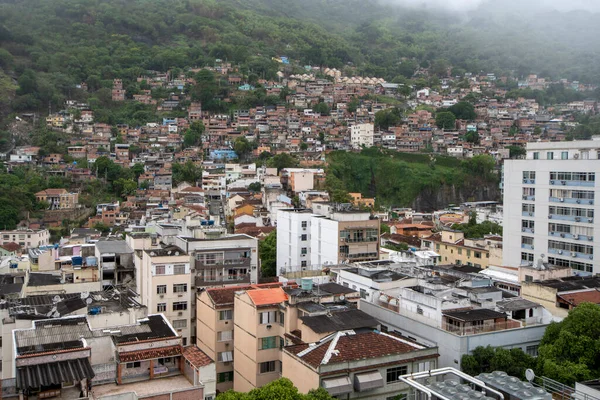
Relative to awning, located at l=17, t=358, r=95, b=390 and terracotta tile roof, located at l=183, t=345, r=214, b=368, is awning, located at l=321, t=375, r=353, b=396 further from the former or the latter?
awning, located at l=17, t=358, r=95, b=390

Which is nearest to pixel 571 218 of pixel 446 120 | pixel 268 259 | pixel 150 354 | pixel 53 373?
pixel 268 259

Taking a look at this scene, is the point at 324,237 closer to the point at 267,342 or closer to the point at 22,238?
the point at 267,342

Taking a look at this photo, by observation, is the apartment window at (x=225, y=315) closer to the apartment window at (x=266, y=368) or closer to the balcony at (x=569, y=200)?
the apartment window at (x=266, y=368)

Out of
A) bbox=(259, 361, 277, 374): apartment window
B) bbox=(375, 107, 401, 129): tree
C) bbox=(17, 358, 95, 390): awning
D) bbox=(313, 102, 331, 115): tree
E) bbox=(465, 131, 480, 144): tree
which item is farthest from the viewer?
bbox=(313, 102, 331, 115): tree

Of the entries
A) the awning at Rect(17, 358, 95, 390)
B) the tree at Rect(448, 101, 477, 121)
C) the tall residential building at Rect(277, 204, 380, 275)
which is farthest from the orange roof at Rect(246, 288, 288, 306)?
the tree at Rect(448, 101, 477, 121)

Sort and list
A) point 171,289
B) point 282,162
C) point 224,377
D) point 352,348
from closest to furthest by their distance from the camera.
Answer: point 352,348 → point 224,377 → point 171,289 → point 282,162

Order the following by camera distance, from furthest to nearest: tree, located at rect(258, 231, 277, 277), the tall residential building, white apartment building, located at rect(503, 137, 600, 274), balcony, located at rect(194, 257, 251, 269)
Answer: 1. tree, located at rect(258, 231, 277, 277)
2. the tall residential building
3. white apartment building, located at rect(503, 137, 600, 274)
4. balcony, located at rect(194, 257, 251, 269)

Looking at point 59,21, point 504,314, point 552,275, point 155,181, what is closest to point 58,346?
point 504,314
